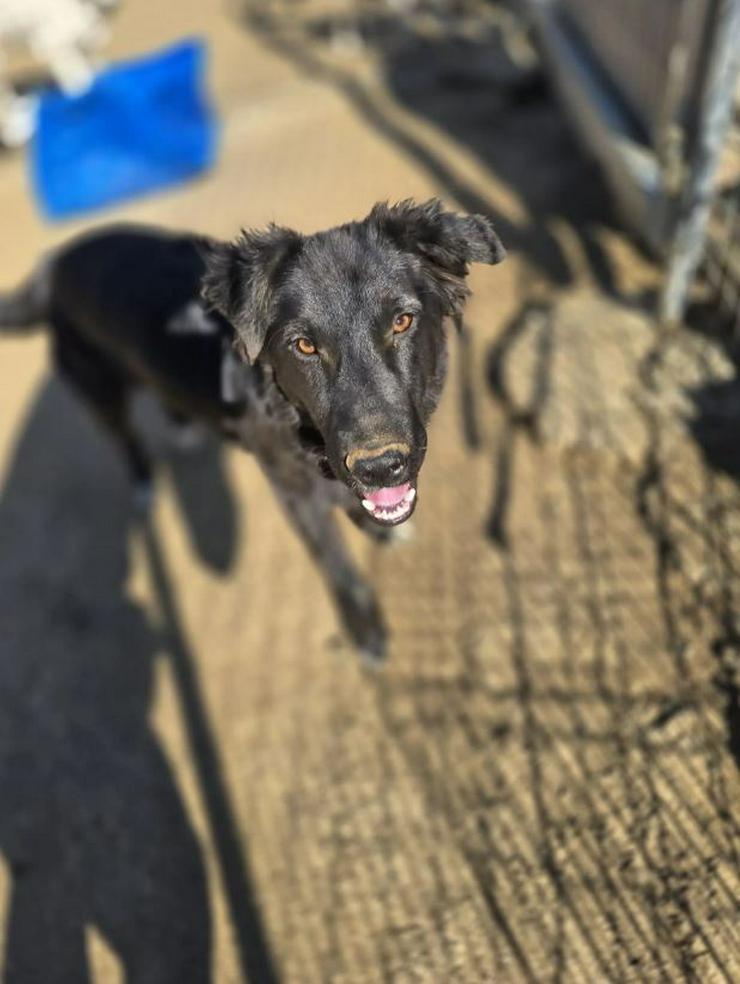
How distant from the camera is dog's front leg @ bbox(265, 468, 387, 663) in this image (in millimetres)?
3109

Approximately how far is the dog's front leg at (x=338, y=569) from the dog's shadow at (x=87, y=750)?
0.90m

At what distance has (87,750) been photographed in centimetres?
358

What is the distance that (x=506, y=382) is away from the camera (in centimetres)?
443

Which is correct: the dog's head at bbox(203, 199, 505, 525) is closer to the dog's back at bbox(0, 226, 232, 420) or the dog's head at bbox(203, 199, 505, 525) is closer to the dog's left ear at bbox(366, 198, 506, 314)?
the dog's left ear at bbox(366, 198, 506, 314)

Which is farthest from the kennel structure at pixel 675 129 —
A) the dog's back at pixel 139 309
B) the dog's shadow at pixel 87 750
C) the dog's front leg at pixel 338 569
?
the dog's shadow at pixel 87 750

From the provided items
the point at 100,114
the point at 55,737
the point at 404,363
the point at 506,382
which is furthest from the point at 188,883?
the point at 100,114

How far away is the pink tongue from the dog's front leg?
31.8 inches

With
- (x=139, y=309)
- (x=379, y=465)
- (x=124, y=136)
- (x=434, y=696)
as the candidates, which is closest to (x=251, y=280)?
(x=379, y=465)

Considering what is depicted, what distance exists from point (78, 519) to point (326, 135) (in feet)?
18.3

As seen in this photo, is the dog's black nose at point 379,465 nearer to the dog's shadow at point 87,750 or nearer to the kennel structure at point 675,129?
the dog's shadow at point 87,750

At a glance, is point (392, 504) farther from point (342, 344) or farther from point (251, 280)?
point (251, 280)

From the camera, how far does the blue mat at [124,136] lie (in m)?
7.51

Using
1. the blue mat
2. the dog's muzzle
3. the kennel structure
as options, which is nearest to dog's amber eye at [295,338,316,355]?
the dog's muzzle

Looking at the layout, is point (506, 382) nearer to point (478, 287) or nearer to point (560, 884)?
point (478, 287)
